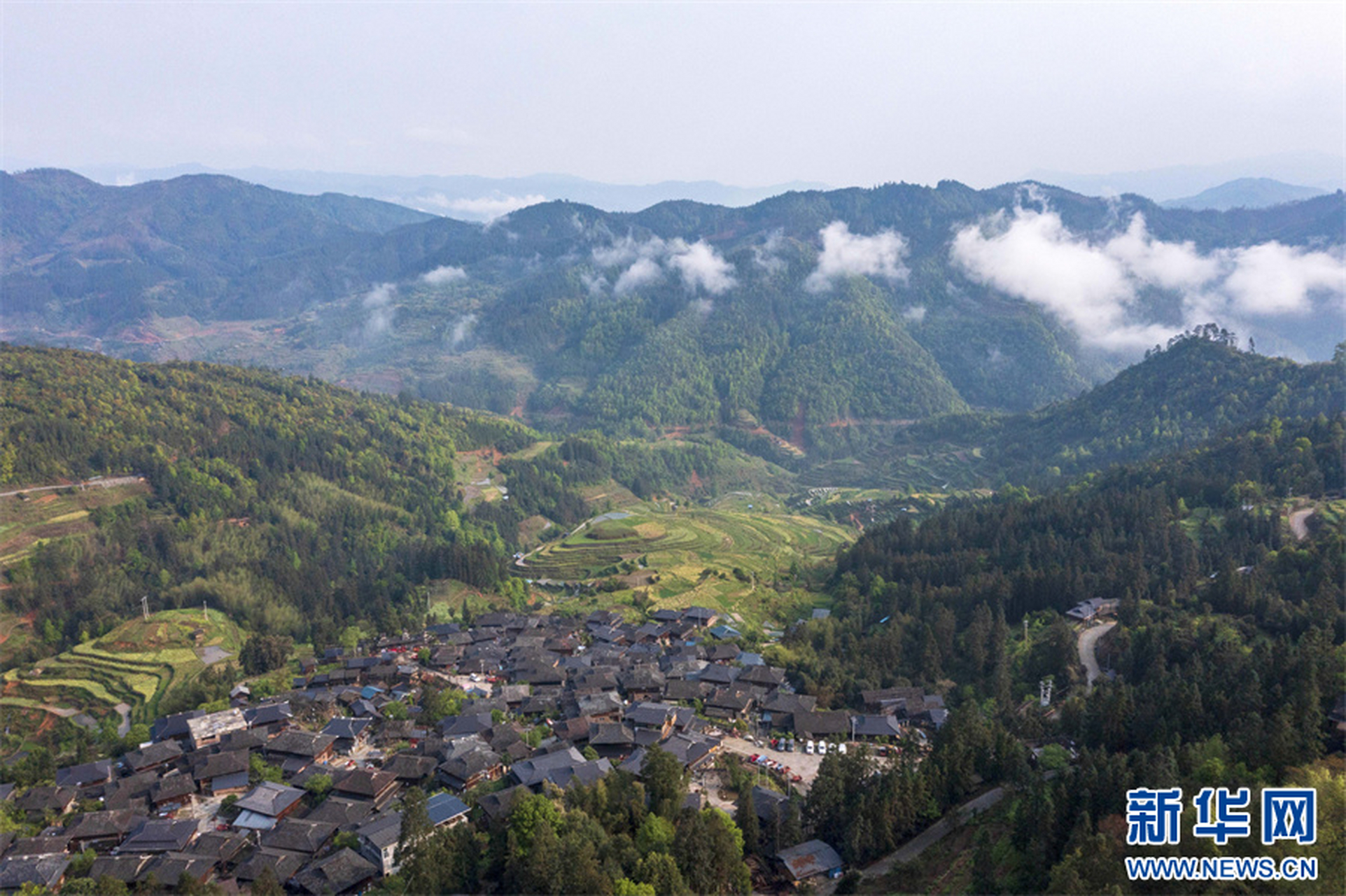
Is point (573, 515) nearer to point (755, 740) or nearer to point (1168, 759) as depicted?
point (755, 740)

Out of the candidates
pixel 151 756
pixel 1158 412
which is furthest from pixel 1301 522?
pixel 151 756

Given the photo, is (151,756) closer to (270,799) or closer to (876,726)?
(270,799)

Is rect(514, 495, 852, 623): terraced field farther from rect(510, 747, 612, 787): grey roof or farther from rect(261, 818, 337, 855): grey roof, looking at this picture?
rect(261, 818, 337, 855): grey roof

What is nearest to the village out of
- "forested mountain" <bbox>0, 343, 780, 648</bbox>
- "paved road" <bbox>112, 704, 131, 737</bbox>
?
"paved road" <bbox>112, 704, 131, 737</bbox>

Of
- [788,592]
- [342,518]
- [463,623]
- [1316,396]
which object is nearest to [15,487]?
[342,518]

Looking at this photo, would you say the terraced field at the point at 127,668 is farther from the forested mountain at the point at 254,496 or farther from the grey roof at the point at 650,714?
the grey roof at the point at 650,714

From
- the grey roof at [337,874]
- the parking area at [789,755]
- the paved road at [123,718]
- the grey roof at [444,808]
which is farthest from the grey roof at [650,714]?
the paved road at [123,718]
